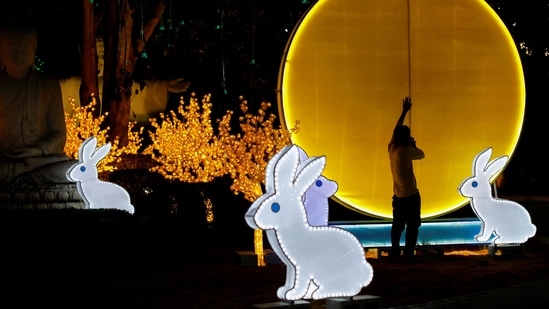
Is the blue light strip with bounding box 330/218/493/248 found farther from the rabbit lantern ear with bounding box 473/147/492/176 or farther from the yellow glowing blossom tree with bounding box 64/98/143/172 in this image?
the yellow glowing blossom tree with bounding box 64/98/143/172

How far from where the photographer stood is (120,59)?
1705 cm

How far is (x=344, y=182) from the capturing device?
42.1 ft

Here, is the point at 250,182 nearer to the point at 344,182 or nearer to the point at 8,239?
the point at 344,182

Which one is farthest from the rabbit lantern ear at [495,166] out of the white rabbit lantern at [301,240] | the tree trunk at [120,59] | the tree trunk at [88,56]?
the tree trunk at [88,56]

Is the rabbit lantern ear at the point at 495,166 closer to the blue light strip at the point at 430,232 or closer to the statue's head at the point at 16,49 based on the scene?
the blue light strip at the point at 430,232

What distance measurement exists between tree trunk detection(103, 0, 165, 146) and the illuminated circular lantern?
5.25 m

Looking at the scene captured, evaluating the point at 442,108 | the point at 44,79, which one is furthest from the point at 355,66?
the point at 44,79

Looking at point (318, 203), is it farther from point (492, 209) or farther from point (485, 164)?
point (492, 209)

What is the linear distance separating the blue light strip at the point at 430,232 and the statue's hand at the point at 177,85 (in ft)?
33.3

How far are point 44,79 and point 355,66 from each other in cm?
469

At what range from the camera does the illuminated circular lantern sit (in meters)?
12.6

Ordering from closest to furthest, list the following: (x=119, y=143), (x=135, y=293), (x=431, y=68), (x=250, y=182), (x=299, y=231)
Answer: (x=299, y=231) < (x=135, y=293) < (x=250, y=182) < (x=431, y=68) < (x=119, y=143)

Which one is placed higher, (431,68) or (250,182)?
(431,68)

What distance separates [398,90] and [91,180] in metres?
4.43
